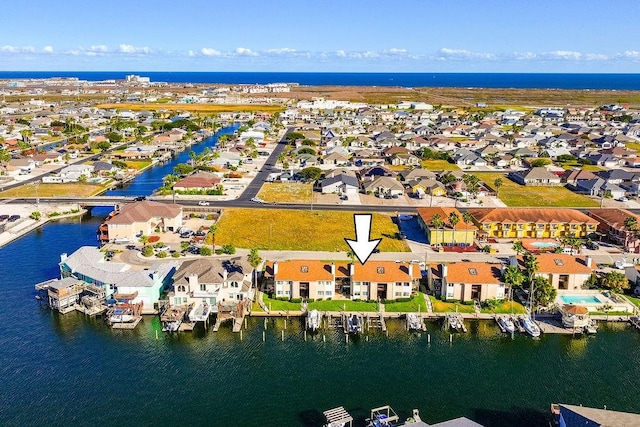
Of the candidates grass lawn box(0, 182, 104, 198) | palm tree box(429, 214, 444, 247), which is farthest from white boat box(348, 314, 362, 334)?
grass lawn box(0, 182, 104, 198)

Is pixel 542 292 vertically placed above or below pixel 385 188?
below

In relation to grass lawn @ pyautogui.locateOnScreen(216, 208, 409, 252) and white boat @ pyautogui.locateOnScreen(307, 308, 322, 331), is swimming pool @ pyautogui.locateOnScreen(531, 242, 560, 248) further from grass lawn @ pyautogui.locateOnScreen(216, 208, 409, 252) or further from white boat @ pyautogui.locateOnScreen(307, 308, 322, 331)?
white boat @ pyautogui.locateOnScreen(307, 308, 322, 331)

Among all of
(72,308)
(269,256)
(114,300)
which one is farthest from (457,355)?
(72,308)

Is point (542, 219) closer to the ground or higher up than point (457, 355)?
higher up

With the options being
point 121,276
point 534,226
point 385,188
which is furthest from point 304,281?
point 385,188

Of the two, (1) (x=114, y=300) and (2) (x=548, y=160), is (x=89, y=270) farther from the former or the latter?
(2) (x=548, y=160)

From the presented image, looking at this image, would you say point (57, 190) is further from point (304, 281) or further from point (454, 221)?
point (454, 221)

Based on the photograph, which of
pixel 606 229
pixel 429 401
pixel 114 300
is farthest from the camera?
pixel 606 229
